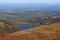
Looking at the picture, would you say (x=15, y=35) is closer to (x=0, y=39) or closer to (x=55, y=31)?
(x=0, y=39)

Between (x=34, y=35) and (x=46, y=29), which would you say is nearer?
(x=34, y=35)

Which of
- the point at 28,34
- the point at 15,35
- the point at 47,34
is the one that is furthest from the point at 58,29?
the point at 15,35

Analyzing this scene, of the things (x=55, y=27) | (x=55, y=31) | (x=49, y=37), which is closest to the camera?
(x=49, y=37)

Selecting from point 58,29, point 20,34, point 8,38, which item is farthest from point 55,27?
point 8,38

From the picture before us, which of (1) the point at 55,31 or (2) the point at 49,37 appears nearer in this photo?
(2) the point at 49,37

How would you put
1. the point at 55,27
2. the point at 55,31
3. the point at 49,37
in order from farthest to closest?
the point at 55,27 → the point at 55,31 → the point at 49,37

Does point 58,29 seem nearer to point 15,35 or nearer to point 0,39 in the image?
point 15,35

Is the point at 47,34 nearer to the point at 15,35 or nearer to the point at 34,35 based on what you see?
the point at 34,35

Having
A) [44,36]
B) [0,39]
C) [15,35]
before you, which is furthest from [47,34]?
[0,39]
